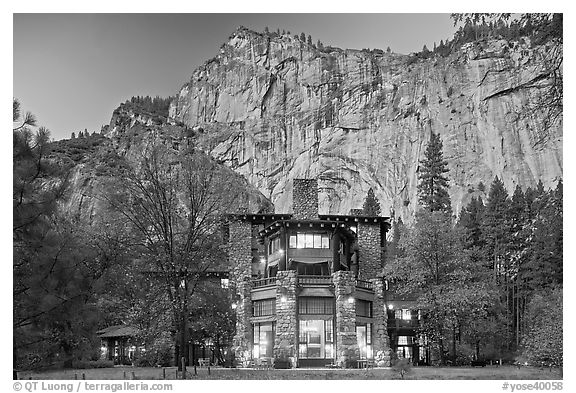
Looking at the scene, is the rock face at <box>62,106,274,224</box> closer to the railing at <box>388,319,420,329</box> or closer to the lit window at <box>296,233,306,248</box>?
the lit window at <box>296,233,306,248</box>

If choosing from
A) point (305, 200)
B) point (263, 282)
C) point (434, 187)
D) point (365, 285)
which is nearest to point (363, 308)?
point (365, 285)

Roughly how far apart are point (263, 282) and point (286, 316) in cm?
407

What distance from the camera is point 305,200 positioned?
157 ft

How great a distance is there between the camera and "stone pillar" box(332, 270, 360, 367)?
125 ft

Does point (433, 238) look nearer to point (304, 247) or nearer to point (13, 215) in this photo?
point (304, 247)

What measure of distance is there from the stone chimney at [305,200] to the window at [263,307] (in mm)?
7723

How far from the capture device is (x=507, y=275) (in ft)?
199

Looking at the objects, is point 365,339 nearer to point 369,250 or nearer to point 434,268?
point 434,268

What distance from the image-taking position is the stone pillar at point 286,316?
38281mm

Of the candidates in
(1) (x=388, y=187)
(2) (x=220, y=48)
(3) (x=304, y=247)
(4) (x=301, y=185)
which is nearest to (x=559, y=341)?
(3) (x=304, y=247)

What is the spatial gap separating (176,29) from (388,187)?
77.7 m

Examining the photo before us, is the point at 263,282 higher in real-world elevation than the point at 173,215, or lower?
lower

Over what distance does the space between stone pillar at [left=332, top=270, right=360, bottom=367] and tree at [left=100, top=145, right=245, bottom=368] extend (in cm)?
950

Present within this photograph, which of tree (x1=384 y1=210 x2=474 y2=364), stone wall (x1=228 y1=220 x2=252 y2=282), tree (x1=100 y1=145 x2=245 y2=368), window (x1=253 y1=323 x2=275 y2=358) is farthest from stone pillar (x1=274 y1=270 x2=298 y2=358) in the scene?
stone wall (x1=228 y1=220 x2=252 y2=282)
